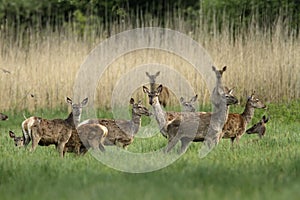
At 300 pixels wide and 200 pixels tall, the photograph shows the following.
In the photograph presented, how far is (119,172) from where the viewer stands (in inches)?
324

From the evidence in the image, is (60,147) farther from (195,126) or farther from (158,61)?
(158,61)

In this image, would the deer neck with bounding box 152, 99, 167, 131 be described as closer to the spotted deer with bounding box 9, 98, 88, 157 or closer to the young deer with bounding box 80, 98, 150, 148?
the young deer with bounding box 80, 98, 150, 148

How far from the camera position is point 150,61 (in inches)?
713

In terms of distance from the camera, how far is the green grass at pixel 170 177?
6637 millimetres

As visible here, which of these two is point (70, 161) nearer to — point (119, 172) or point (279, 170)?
point (119, 172)

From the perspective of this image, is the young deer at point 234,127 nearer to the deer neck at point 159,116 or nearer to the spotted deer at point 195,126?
the spotted deer at point 195,126

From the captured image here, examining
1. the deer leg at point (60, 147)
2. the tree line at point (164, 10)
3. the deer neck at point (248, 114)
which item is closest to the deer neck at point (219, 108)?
the deer neck at point (248, 114)

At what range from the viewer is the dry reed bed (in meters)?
17.3

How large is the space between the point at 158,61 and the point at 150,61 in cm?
21

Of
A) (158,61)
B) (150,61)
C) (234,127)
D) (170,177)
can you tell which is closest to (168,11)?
(158,61)

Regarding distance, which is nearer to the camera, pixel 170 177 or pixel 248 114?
pixel 170 177

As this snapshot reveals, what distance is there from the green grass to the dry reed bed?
21.9 ft

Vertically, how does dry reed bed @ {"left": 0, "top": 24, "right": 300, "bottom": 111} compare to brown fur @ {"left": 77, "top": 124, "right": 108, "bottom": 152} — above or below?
above

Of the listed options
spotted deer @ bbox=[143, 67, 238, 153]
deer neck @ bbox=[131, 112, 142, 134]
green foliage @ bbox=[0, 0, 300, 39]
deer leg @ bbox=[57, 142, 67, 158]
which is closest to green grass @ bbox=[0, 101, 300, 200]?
deer leg @ bbox=[57, 142, 67, 158]
